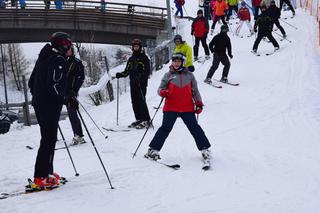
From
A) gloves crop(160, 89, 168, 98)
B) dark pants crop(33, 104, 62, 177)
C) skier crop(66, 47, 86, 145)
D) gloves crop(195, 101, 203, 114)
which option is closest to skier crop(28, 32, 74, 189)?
dark pants crop(33, 104, 62, 177)

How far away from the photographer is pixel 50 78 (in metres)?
5.39

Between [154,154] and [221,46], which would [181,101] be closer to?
[154,154]

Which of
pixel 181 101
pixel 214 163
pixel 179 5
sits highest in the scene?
pixel 179 5

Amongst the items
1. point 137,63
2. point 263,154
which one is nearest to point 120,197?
point 263,154

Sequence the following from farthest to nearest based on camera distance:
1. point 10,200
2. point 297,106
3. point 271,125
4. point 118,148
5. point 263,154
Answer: point 297,106
point 271,125
point 118,148
point 263,154
point 10,200

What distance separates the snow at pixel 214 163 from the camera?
5105 mm

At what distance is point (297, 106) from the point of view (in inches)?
418

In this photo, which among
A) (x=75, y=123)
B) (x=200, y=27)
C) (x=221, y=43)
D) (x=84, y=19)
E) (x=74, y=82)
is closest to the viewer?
(x=74, y=82)

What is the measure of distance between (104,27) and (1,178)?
85.0 ft

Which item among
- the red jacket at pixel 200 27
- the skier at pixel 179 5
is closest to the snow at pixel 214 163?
the red jacket at pixel 200 27

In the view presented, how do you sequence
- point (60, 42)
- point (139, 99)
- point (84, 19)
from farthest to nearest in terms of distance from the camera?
point (84, 19) → point (139, 99) → point (60, 42)

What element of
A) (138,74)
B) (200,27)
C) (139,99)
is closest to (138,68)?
(138,74)

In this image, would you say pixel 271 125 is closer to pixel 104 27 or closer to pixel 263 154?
pixel 263 154

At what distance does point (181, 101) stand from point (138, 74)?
289 cm
